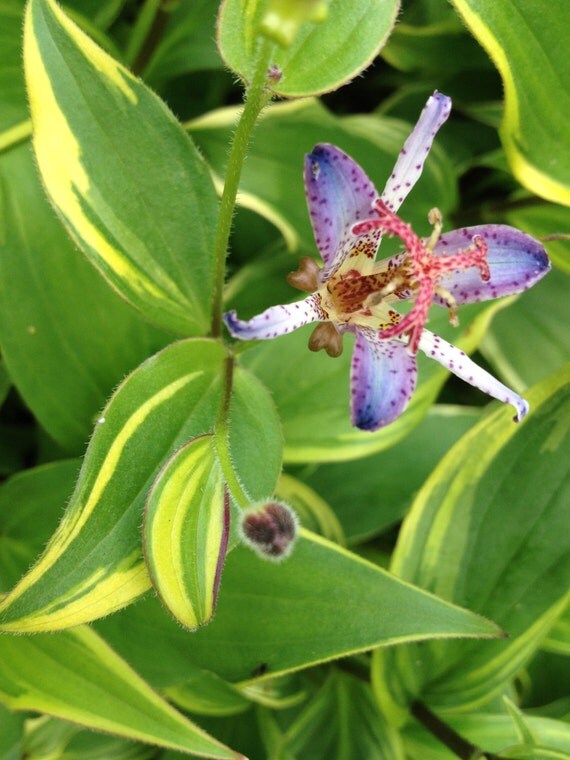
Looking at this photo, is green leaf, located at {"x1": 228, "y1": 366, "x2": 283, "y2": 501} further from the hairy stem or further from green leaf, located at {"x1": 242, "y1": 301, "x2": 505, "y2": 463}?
the hairy stem

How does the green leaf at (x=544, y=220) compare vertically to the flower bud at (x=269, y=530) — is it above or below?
below

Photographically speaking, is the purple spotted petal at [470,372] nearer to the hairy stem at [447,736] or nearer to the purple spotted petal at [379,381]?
the purple spotted petal at [379,381]

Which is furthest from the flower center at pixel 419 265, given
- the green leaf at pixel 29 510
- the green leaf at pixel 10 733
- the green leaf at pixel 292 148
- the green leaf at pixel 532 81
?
the green leaf at pixel 10 733

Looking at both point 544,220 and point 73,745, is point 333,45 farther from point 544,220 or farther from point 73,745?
point 73,745

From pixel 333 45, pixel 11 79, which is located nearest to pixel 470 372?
pixel 333 45

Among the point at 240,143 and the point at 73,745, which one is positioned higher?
the point at 240,143

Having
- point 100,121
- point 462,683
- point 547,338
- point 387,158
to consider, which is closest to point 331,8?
point 100,121

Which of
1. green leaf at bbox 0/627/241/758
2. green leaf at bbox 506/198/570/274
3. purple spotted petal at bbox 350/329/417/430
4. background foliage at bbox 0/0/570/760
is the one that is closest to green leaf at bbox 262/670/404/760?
background foliage at bbox 0/0/570/760
